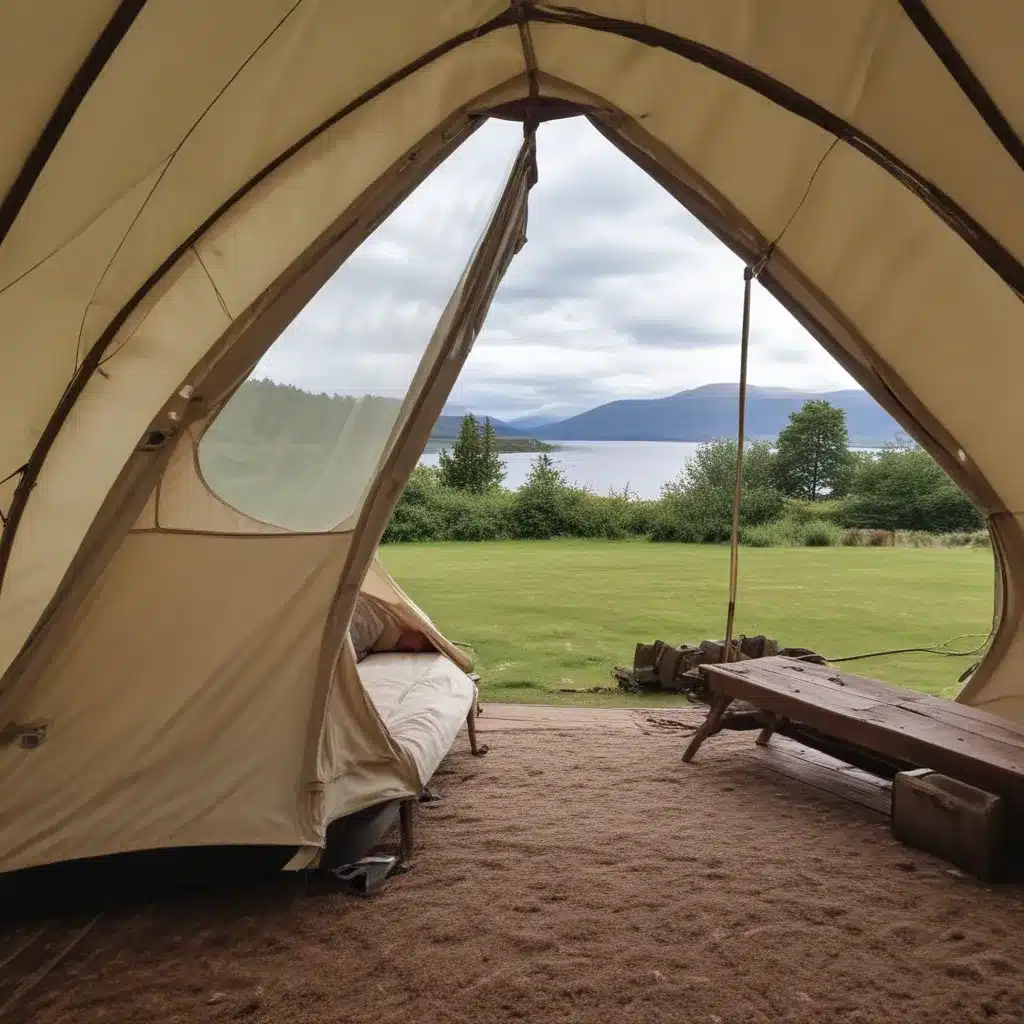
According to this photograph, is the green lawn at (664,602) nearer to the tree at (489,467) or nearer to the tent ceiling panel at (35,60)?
the tree at (489,467)

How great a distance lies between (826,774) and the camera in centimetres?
436

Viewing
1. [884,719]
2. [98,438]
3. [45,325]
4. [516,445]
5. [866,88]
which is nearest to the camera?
[45,325]

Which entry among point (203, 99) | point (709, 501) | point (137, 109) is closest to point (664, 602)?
point (709, 501)

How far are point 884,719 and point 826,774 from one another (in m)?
0.98

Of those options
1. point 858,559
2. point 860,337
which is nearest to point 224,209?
point 860,337

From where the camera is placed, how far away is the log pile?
5.96 m

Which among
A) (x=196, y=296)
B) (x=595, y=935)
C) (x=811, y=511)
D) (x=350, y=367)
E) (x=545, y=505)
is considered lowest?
(x=595, y=935)

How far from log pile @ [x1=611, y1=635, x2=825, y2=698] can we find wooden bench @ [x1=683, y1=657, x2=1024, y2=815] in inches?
54.9

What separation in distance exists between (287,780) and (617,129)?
2.87 meters

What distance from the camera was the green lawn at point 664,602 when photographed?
664 cm

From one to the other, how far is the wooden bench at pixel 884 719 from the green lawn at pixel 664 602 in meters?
1.62

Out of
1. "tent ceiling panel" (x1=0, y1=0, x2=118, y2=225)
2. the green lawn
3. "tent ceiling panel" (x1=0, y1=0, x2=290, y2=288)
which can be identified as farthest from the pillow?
"tent ceiling panel" (x1=0, y1=0, x2=118, y2=225)

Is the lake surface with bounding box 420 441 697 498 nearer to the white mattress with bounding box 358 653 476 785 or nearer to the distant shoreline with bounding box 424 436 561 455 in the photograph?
the distant shoreline with bounding box 424 436 561 455

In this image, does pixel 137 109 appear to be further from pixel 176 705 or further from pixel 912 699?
pixel 912 699
